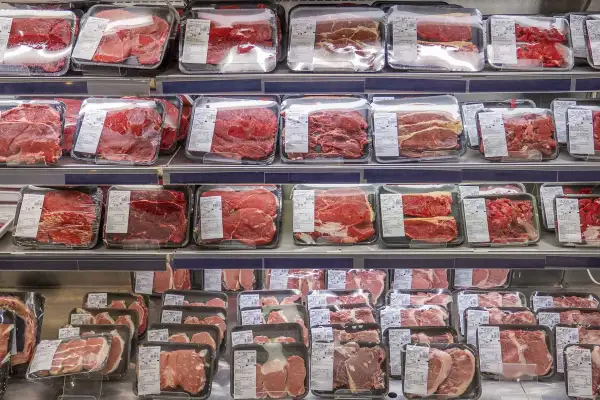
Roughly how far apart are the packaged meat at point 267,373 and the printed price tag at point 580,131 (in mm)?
1724

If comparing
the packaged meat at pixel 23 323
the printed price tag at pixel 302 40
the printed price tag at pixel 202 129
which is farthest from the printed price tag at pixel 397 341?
the packaged meat at pixel 23 323

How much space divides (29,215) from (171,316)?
36.5 inches

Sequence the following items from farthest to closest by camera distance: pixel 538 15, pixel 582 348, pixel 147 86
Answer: pixel 538 15 → pixel 582 348 → pixel 147 86

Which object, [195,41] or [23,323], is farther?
[23,323]

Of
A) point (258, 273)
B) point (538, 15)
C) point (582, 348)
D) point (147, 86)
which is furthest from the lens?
point (258, 273)

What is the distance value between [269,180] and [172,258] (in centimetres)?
66

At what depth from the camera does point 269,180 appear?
3258 millimetres

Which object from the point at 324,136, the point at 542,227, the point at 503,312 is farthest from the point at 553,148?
the point at 324,136

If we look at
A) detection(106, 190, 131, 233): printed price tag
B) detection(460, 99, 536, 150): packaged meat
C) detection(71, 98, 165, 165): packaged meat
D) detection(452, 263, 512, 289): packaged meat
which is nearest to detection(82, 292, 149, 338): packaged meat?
detection(106, 190, 131, 233): printed price tag

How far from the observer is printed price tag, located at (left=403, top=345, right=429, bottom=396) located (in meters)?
3.23

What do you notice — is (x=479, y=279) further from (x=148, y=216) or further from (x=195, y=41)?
(x=195, y=41)

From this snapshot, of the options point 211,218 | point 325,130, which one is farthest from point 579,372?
point 211,218

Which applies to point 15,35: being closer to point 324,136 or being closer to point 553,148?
point 324,136

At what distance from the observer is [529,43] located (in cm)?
332
